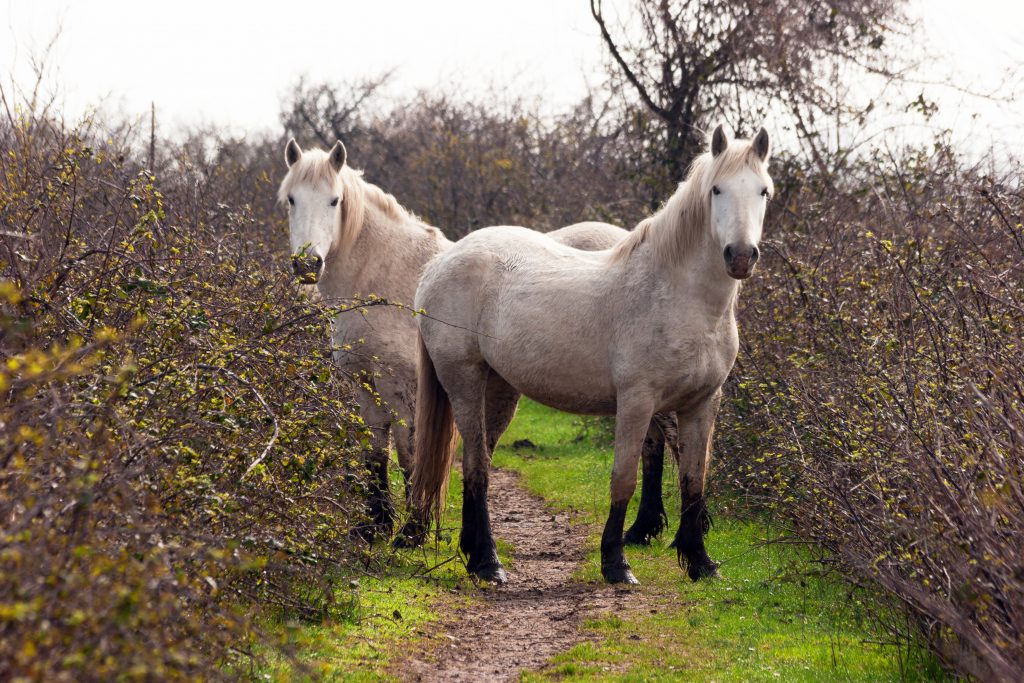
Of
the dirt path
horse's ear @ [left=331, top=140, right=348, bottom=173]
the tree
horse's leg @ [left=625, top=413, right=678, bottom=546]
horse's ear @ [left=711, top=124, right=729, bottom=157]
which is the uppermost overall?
the tree

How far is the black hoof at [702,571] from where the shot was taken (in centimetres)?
687

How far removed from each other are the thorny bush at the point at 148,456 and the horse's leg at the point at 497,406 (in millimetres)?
1706

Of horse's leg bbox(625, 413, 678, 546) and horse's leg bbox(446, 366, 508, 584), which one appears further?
horse's leg bbox(625, 413, 678, 546)

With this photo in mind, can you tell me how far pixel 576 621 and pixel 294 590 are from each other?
1.74 metres

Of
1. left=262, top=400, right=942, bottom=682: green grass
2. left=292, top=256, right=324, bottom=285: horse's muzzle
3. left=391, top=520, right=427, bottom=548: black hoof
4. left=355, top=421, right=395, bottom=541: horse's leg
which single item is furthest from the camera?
left=355, top=421, right=395, bottom=541: horse's leg

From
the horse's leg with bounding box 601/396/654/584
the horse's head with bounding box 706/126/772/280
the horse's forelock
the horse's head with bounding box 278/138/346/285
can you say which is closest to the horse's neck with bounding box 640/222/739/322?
the horse's head with bounding box 706/126/772/280

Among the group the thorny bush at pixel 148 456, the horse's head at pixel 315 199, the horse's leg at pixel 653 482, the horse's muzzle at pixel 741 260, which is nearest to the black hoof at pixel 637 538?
the horse's leg at pixel 653 482

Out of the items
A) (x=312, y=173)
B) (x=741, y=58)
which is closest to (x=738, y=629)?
(x=312, y=173)

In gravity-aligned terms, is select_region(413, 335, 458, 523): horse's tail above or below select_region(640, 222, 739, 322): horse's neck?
below

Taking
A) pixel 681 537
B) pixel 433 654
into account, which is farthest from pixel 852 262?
pixel 433 654

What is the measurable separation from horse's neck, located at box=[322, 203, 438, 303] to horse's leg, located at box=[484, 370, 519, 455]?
3.23 ft

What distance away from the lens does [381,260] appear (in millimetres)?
8398

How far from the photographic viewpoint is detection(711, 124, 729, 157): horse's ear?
632 cm

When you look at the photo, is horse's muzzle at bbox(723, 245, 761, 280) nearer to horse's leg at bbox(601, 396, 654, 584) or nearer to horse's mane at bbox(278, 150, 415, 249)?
horse's leg at bbox(601, 396, 654, 584)
